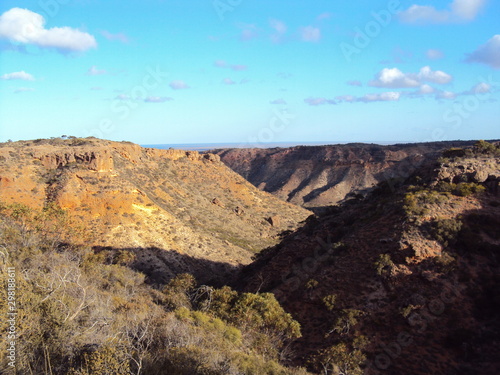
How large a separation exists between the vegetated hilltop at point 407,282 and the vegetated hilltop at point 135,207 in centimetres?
924

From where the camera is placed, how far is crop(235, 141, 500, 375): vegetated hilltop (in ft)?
42.3

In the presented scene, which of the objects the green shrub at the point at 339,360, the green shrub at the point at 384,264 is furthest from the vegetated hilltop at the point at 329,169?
the green shrub at the point at 339,360

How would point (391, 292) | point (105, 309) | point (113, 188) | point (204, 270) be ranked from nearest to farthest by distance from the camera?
point (105, 309)
point (391, 292)
point (204, 270)
point (113, 188)

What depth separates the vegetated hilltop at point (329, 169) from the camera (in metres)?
76.2

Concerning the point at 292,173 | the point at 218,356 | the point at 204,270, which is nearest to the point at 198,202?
the point at 204,270

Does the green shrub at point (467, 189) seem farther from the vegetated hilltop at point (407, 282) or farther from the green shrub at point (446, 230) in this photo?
the green shrub at point (446, 230)

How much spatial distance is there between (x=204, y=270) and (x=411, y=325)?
17.4m

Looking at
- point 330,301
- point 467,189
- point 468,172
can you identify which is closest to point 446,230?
point 467,189

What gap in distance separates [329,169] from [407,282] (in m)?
70.7

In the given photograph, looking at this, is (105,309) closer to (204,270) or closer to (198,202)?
(204,270)

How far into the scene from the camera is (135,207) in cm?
3116

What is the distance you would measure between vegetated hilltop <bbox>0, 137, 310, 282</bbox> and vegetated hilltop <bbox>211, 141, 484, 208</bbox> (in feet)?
110

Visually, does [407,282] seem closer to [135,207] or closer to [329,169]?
[135,207]

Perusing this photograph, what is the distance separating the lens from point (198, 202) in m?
42.5
